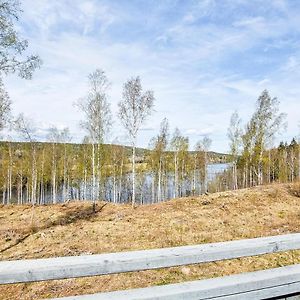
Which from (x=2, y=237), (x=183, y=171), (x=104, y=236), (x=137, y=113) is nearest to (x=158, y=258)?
(x=104, y=236)

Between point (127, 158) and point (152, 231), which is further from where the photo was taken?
point (127, 158)

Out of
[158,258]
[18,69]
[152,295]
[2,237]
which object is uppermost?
[18,69]

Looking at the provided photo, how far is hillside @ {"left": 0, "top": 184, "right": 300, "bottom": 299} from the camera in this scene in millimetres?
7863

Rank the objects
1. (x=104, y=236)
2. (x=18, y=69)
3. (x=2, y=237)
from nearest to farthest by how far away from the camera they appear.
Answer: (x=18, y=69)
(x=104, y=236)
(x=2, y=237)

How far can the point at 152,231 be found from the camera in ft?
46.1

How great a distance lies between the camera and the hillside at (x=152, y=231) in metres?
7.86

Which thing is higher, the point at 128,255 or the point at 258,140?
the point at 258,140

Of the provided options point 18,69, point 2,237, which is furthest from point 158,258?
point 2,237

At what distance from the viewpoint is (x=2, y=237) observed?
48.9 ft

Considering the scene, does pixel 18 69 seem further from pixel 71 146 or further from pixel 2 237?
pixel 71 146

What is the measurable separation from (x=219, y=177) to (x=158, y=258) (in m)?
71.9

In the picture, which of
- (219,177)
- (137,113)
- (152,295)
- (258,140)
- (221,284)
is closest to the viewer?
(152,295)

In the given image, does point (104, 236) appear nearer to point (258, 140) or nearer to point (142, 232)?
point (142, 232)

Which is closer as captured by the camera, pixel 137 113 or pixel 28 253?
pixel 28 253
